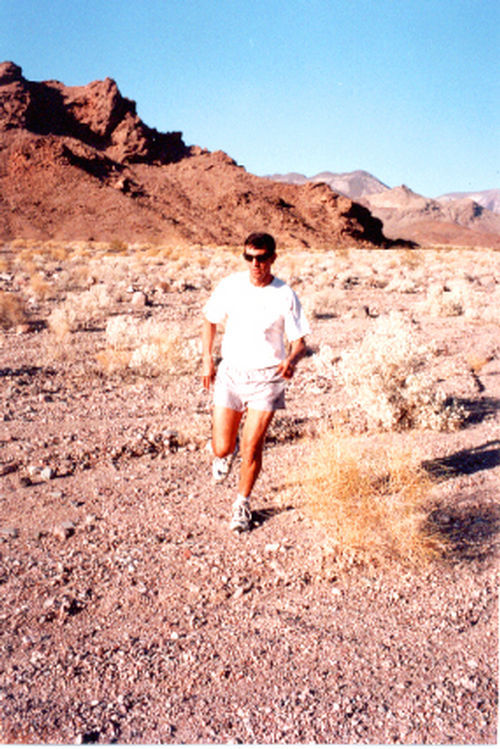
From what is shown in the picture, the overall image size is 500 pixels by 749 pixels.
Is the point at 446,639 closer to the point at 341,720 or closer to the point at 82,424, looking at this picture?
the point at 341,720

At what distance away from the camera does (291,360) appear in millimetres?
3705

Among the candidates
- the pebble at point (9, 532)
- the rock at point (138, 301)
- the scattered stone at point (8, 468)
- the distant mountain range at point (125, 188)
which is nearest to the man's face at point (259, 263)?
the pebble at point (9, 532)

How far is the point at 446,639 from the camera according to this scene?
9.41ft

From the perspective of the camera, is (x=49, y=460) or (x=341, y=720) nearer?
(x=341, y=720)

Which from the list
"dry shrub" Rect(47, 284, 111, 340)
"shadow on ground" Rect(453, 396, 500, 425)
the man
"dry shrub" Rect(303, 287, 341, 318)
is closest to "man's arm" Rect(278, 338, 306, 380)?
Answer: the man

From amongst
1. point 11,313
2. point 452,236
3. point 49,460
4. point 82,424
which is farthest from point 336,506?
point 452,236

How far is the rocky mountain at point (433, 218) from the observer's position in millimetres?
108062

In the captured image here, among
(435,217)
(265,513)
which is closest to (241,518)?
(265,513)

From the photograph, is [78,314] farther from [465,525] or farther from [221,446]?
[465,525]

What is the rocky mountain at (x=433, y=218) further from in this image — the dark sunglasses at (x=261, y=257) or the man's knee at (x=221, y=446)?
the dark sunglasses at (x=261, y=257)

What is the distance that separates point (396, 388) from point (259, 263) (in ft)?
9.92

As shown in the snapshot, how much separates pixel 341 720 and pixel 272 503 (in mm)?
2003

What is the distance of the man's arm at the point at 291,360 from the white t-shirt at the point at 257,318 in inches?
2.2

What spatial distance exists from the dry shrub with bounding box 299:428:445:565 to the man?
1.48ft
